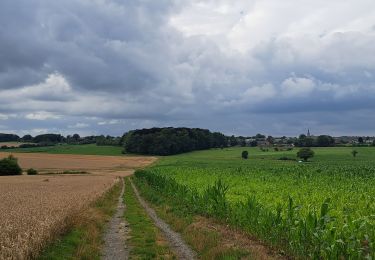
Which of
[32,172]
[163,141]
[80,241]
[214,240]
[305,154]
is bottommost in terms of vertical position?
[32,172]

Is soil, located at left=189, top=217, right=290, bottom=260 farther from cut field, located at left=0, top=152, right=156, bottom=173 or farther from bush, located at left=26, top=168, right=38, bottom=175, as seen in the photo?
cut field, located at left=0, top=152, right=156, bottom=173

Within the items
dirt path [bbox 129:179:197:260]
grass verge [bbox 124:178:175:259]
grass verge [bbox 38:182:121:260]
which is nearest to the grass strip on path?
dirt path [bbox 129:179:197:260]

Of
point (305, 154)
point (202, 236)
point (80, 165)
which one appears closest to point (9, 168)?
point (80, 165)

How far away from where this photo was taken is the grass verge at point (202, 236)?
44.2 ft

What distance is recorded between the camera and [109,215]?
2664cm

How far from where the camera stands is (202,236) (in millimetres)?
16844

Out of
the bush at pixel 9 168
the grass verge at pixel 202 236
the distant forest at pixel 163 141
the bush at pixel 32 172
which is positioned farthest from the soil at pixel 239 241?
the distant forest at pixel 163 141

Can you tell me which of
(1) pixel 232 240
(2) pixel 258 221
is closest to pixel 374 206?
(2) pixel 258 221

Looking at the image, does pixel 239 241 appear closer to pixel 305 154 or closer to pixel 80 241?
pixel 80 241

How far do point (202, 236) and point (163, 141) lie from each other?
136193mm

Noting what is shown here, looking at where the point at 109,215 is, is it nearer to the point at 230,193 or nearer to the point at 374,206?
the point at 230,193

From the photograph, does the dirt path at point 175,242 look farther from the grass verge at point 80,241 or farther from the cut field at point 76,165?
the cut field at point 76,165

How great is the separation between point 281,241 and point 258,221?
1.80 metres

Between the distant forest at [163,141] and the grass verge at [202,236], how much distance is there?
124749 millimetres
